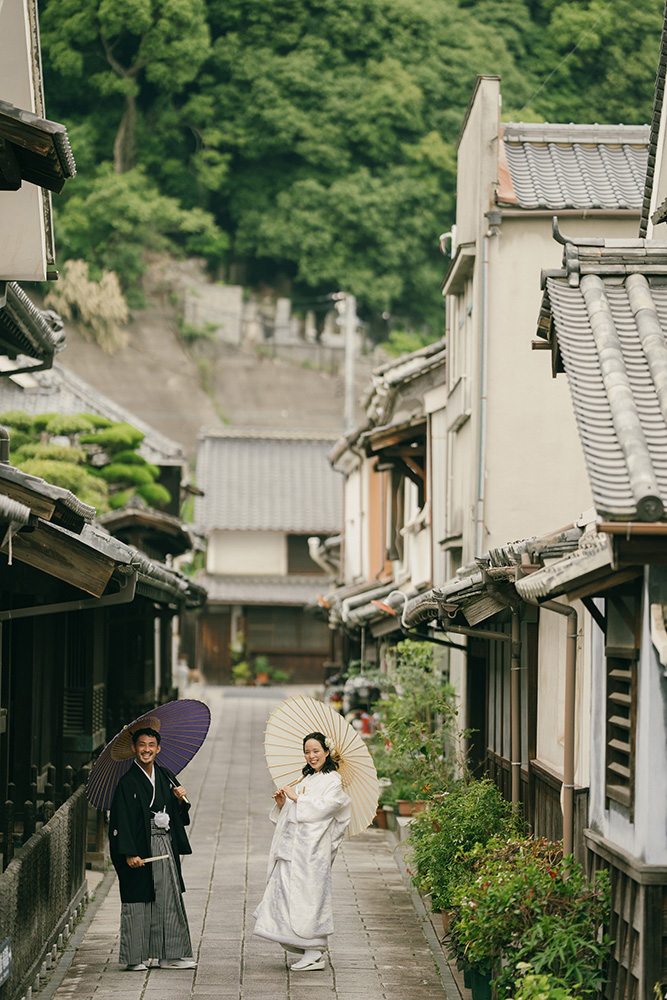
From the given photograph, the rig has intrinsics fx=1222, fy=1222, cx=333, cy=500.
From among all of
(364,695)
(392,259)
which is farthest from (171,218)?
(364,695)

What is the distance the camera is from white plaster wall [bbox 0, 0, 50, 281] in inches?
396

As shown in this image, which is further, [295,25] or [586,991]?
[295,25]

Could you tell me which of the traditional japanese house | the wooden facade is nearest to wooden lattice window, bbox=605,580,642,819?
the wooden facade

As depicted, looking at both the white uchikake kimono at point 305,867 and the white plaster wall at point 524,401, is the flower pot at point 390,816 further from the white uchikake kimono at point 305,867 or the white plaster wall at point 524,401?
the white uchikake kimono at point 305,867

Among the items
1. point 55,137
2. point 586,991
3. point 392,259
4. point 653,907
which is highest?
point 392,259

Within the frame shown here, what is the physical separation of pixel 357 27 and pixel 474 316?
50.4 meters

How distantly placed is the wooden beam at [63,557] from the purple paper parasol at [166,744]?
176cm

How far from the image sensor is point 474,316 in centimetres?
1491

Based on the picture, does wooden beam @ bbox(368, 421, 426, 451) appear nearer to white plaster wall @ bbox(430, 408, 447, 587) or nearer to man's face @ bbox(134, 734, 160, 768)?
white plaster wall @ bbox(430, 408, 447, 587)

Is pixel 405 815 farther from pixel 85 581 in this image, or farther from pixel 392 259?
pixel 392 259

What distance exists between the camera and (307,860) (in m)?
9.65

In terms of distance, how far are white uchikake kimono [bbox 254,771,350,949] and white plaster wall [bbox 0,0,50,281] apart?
4.84 m

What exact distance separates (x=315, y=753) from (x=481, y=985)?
218 cm

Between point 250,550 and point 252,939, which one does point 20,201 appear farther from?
point 250,550
